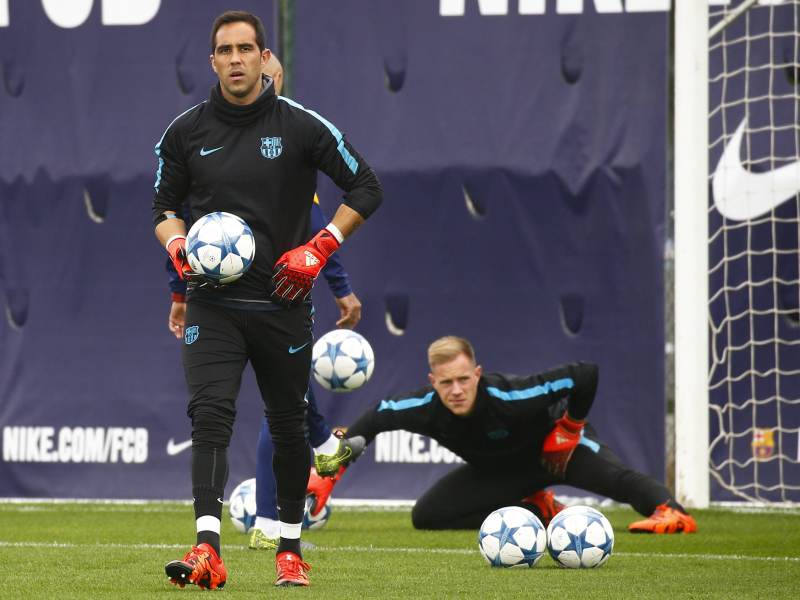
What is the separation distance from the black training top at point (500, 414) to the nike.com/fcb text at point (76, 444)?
2.91 meters

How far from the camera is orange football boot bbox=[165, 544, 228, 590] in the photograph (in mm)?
3369

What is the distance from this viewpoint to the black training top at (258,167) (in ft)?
12.8

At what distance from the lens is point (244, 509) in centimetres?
582

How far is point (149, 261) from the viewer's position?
852cm

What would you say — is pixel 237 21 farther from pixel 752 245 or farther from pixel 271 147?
pixel 752 245

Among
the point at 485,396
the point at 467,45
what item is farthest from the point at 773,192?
the point at 485,396

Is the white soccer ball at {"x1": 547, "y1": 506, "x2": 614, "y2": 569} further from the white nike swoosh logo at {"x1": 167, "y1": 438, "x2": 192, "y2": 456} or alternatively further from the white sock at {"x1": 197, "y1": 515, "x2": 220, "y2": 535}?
the white nike swoosh logo at {"x1": 167, "y1": 438, "x2": 192, "y2": 456}

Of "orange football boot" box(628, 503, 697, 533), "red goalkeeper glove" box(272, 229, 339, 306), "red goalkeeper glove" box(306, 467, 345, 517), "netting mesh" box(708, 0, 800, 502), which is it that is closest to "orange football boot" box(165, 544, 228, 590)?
"red goalkeeper glove" box(272, 229, 339, 306)

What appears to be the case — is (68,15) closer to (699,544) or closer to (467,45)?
(467,45)

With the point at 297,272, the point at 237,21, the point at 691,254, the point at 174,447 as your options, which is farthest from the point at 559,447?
the point at 174,447

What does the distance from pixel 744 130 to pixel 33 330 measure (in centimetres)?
523

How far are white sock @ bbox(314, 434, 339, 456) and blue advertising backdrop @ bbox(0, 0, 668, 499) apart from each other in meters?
2.83

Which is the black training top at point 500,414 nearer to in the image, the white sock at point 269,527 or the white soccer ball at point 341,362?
the white soccer ball at point 341,362

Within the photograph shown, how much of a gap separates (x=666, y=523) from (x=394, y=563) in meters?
1.90
